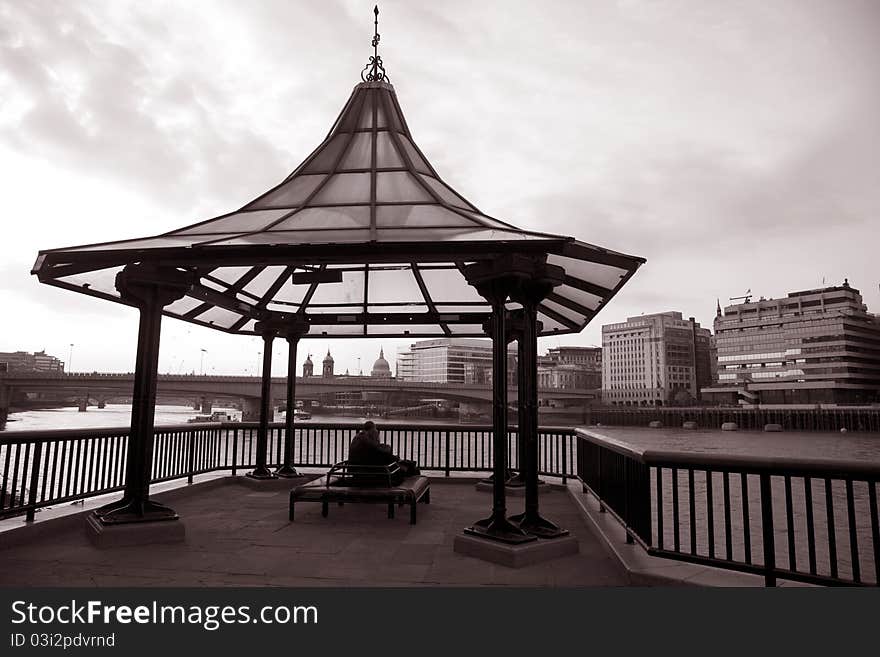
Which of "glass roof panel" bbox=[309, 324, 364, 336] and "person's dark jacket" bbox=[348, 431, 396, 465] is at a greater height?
"glass roof panel" bbox=[309, 324, 364, 336]

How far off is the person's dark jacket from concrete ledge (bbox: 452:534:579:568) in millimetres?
2246

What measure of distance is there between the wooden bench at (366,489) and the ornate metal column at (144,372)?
5.52 feet

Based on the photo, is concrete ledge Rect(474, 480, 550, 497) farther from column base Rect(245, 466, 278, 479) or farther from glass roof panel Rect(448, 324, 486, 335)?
column base Rect(245, 466, 278, 479)

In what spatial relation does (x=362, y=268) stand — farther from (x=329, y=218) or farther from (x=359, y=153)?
(x=329, y=218)

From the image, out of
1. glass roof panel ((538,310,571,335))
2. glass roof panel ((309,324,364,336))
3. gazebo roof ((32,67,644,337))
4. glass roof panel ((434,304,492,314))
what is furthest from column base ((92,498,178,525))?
glass roof panel ((538,310,571,335))

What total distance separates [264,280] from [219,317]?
142 cm

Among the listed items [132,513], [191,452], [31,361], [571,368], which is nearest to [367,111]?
[132,513]

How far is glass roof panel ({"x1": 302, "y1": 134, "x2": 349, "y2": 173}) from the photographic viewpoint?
796 cm

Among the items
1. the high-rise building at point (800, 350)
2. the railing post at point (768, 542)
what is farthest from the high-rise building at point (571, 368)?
the railing post at point (768, 542)

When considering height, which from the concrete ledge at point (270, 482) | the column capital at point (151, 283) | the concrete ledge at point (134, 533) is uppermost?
the column capital at point (151, 283)

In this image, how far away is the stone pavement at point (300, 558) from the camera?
4.71 metres

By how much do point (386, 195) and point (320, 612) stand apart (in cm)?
505

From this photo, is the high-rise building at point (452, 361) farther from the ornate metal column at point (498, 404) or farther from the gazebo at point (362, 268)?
the ornate metal column at point (498, 404)

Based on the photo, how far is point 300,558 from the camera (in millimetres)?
5391
